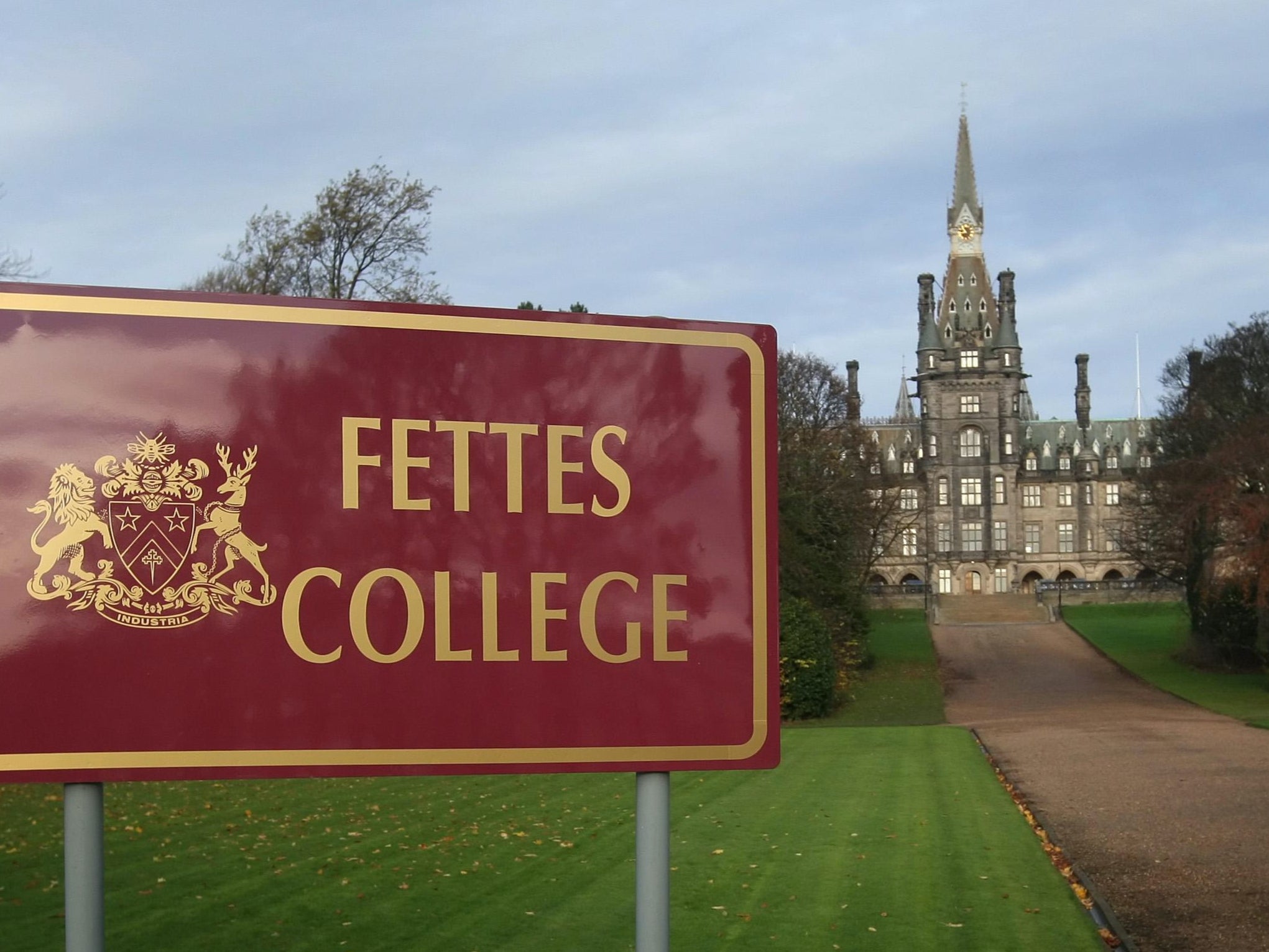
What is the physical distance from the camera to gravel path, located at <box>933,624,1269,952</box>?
1262 centimetres

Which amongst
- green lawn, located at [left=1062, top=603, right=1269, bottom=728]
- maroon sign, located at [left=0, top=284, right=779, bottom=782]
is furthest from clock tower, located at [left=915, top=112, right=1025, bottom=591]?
maroon sign, located at [left=0, top=284, right=779, bottom=782]

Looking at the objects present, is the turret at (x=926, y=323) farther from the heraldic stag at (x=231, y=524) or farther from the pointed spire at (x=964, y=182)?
the heraldic stag at (x=231, y=524)

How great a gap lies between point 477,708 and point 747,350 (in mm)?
1474

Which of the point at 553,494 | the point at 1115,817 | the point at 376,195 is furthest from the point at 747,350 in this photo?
the point at 376,195

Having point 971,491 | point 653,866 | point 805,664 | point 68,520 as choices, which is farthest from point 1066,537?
point 68,520

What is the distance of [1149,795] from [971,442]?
88060 mm

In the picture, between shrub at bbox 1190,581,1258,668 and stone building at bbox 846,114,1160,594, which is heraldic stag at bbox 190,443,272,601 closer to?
shrub at bbox 1190,581,1258,668

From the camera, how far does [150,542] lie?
4352mm

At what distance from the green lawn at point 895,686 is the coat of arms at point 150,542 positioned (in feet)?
106

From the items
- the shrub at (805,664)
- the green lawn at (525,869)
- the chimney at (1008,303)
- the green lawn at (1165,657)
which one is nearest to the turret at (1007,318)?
the chimney at (1008,303)

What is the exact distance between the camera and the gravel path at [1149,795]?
12.6m

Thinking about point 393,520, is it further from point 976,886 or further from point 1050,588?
point 1050,588

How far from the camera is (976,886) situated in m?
13.0

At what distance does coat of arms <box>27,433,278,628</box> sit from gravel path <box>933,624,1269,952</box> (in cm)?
922
